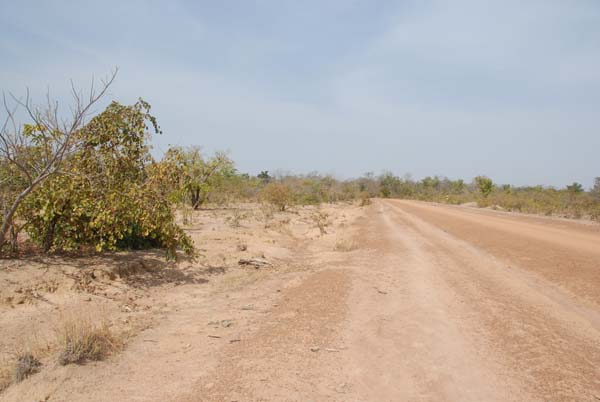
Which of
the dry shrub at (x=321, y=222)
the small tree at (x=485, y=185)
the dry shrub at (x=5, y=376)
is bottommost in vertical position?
the dry shrub at (x=5, y=376)

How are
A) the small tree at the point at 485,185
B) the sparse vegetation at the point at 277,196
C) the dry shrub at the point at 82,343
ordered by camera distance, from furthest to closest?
the small tree at the point at 485,185, the sparse vegetation at the point at 277,196, the dry shrub at the point at 82,343

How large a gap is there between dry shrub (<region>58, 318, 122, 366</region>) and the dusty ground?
0.15 metres

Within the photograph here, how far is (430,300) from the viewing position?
22.6ft

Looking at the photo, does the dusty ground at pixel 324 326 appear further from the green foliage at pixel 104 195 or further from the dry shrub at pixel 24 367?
the green foliage at pixel 104 195

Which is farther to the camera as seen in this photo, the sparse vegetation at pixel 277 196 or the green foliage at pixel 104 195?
the sparse vegetation at pixel 277 196

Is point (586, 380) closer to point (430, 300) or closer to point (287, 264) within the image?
point (430, 300)

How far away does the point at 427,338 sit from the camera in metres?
5.16

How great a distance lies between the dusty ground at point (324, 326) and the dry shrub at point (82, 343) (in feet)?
0.49

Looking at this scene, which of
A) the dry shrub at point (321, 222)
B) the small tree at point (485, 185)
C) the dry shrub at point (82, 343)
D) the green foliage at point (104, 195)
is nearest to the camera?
the dry shrub at point (82, 343)

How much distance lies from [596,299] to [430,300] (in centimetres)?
315

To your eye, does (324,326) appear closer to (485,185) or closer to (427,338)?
(427,338)

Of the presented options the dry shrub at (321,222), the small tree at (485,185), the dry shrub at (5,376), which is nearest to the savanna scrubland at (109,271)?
the dry shrub at (5,376)

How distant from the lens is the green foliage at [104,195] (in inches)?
300

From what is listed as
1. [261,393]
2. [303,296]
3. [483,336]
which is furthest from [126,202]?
[483,336]
